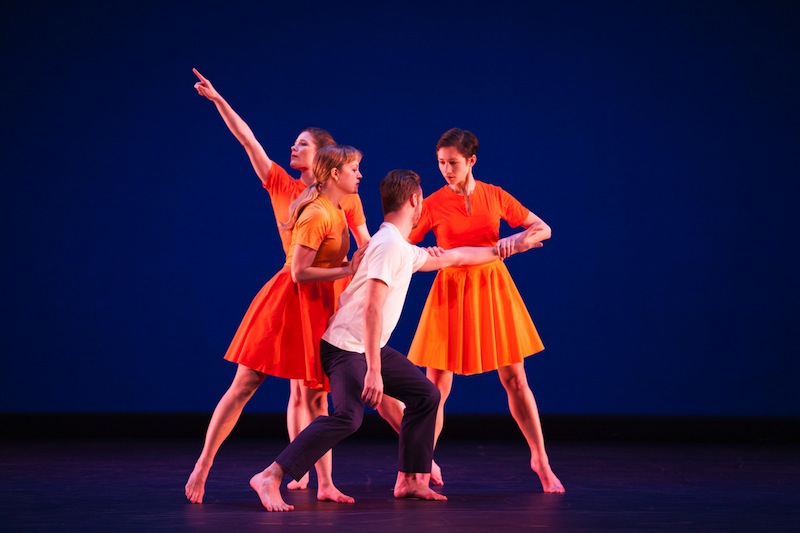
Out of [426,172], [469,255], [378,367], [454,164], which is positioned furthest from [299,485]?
[426,172]

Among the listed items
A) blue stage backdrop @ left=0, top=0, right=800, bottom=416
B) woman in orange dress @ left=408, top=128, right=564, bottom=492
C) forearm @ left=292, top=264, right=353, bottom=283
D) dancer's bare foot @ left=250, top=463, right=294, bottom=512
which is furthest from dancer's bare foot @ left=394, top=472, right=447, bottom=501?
blue stage backdrop @ left=0, top=0, right=800, bottom=416

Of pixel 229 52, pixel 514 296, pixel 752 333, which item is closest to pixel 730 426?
pixel 752 333

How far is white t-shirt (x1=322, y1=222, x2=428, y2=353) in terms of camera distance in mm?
3057

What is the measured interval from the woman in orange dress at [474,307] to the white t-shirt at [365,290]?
1.87 ft

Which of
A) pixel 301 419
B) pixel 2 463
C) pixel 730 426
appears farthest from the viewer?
pixel 730 426

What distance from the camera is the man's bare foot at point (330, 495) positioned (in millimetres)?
3224

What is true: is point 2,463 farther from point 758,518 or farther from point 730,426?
point 730,426

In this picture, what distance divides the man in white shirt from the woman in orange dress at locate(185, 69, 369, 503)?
166 millimetres

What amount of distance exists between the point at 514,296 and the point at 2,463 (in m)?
2.42

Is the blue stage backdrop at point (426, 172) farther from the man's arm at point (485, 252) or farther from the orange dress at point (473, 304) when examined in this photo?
the man's arm at point (485, 252)

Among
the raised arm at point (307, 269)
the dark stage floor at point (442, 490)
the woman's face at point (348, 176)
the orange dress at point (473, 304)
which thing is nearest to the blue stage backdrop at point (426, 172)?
the dark stage floor at point (442, 490)

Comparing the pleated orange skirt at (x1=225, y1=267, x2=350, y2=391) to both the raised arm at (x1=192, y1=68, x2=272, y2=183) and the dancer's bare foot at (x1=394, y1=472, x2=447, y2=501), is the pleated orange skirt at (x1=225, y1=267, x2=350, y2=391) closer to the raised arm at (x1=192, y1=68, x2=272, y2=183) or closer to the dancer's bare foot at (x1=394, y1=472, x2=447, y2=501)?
the dancer's bare foot at (x1=394, y1=472, x2=447, y2=501)

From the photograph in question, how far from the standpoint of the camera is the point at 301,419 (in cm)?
352

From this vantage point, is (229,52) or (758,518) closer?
(758,518)
